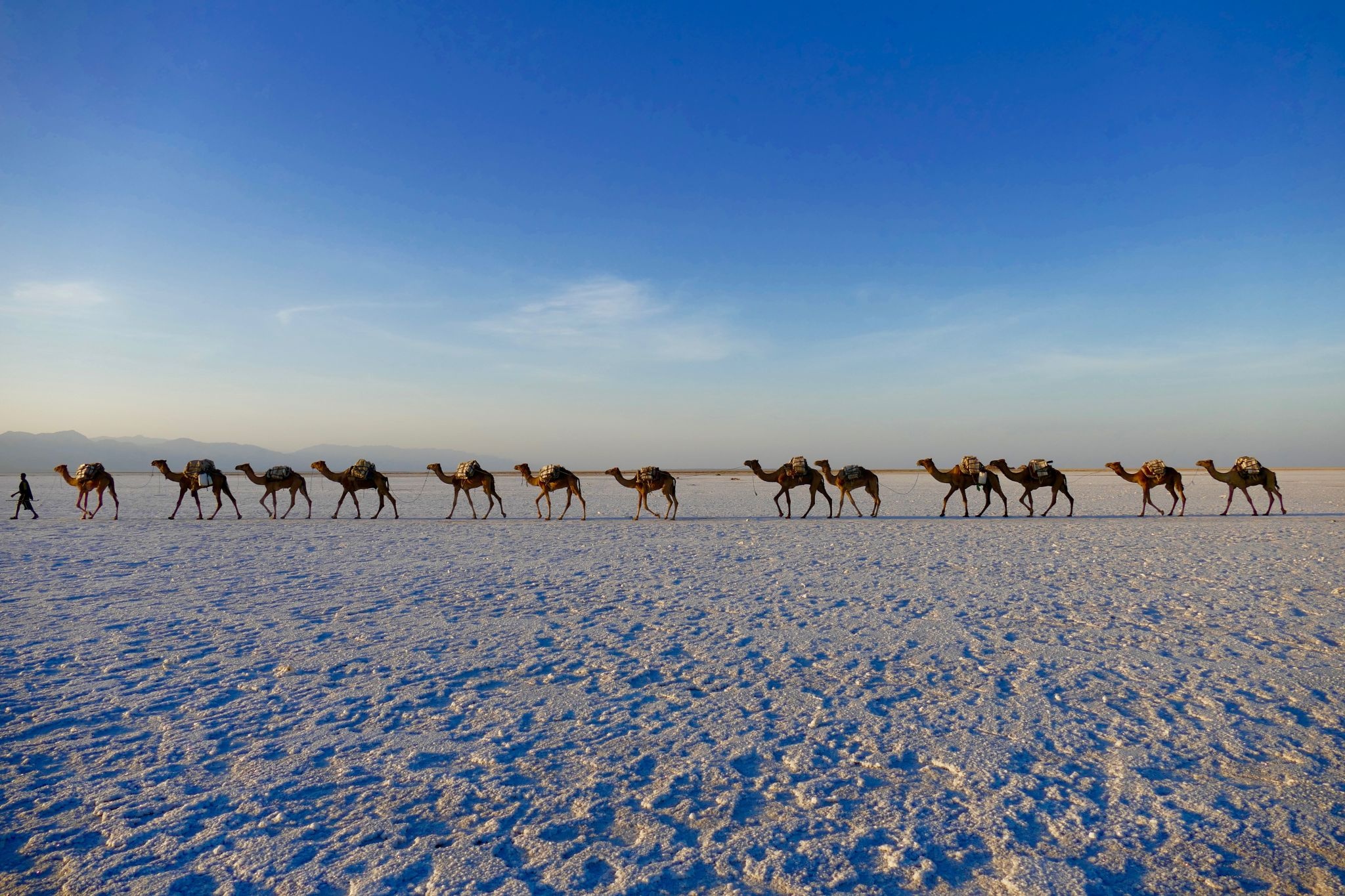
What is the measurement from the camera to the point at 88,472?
914 inches

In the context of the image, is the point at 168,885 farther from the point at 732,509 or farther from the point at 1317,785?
the point at 732,509

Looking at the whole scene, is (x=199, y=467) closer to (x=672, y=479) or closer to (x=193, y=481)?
(x=193, y=481)

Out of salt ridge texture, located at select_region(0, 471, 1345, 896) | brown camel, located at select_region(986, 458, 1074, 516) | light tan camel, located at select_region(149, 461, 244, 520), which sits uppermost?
brown camel, located at select_region(986, 458, 1074, 516)

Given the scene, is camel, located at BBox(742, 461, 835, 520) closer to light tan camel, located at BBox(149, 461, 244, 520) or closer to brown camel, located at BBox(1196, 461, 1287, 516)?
brown camel, located at BBox(1196, 461, 1287, 516)

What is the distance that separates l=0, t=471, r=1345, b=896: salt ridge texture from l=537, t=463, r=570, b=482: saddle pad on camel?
38.6 feet

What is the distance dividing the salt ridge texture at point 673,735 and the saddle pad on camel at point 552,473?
1177 cm

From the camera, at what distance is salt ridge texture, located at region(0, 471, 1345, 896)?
337 centimetres

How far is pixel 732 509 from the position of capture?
1086 inches

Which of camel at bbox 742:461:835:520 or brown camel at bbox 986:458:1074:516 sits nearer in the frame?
brown camel at bbox 986:458:1074:516

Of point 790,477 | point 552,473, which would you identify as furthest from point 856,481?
point 552,473

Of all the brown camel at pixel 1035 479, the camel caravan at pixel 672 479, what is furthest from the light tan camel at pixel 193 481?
the brown camel at pixel 1035 479

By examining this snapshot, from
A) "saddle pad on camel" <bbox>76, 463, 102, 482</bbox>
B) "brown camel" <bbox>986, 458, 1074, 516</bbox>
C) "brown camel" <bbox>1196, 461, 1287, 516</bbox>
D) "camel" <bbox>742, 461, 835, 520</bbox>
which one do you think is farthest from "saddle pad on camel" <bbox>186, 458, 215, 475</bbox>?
"brown camel" <bbox>1196, 461, 1287, 516</bbox>

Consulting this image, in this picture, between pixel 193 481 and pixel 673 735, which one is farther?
pixel 193 481

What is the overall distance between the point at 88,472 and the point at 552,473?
1576cm
